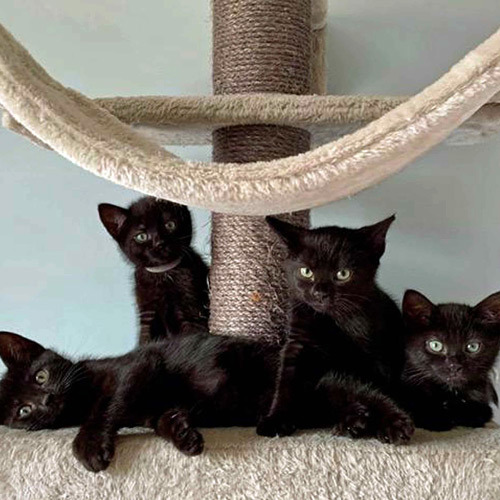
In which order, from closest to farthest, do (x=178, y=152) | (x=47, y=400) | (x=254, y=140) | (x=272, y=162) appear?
(x=272, y=162), (x=47, y=400), (x=254, y=140), (x=178, y=152)

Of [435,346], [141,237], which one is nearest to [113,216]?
[141,237]

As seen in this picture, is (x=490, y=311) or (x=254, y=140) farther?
(x=254, y=140)

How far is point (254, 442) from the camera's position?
1.05 metres

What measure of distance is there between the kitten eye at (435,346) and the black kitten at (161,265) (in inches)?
18.9

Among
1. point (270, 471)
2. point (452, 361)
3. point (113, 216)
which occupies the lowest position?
point (270, 471)

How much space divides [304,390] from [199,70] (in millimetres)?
926

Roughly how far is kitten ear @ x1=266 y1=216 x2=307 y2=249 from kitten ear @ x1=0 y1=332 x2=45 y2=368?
0.42 metres

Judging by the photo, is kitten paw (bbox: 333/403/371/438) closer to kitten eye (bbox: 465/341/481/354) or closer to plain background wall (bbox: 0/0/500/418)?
kitten eye (bbox: 465/341/481/354)

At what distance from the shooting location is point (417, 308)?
50.7 inches

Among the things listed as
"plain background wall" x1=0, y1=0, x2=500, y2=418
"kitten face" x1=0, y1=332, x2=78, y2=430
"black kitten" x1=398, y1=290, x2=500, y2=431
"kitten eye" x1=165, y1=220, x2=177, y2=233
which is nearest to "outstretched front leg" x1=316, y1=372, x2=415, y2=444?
"black kitten" x1=398, y1=290, x2=500, y2=431

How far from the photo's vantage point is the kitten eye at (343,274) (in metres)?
1.25

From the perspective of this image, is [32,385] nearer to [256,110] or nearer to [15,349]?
[15,349]

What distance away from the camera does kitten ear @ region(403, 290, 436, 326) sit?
1280 millimetres

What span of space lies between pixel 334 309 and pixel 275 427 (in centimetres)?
23
